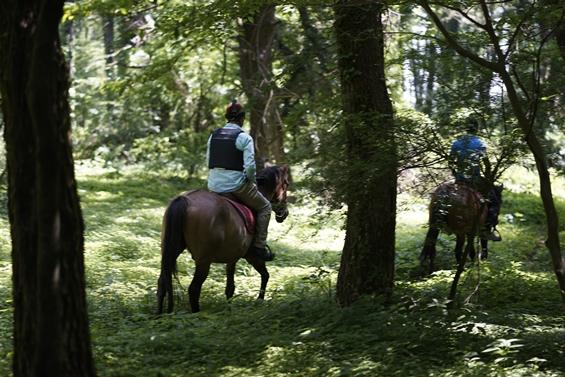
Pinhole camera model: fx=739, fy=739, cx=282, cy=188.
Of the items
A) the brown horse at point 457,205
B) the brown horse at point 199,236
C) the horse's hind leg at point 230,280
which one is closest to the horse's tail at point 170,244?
the brown horse at point 199,236

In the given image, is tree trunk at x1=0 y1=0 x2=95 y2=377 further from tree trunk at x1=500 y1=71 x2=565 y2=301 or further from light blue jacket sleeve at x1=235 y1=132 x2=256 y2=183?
light blue jacket sleeve at x1=235 y1=132 x2=256 y2=183

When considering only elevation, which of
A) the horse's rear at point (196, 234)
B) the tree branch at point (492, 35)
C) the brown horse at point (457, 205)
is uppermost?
the tree branch at point (492, 35)

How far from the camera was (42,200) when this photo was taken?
12.7 ft

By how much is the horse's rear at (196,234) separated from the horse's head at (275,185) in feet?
3.97

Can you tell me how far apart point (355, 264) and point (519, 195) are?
50.0ft

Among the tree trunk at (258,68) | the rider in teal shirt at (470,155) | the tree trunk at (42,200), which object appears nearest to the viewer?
the tree trunk at (42,200)

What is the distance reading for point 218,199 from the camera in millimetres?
8930

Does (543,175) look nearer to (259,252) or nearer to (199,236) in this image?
(199,236)

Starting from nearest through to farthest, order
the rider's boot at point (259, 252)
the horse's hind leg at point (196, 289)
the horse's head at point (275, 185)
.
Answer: the horse's hind leg at point (196, 289) → the rider's boot at point (259, 252) → the horse's head at point (275, 185)

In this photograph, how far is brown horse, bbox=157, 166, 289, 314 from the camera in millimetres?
8445

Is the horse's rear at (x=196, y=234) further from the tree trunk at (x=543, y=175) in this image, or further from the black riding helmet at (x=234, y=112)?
the tree trunk at (x=543, y=175)

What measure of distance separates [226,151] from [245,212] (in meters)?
0.84

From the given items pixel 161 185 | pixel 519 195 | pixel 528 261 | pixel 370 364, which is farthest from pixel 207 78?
pixel 370 364

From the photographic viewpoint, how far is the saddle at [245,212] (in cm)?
932
